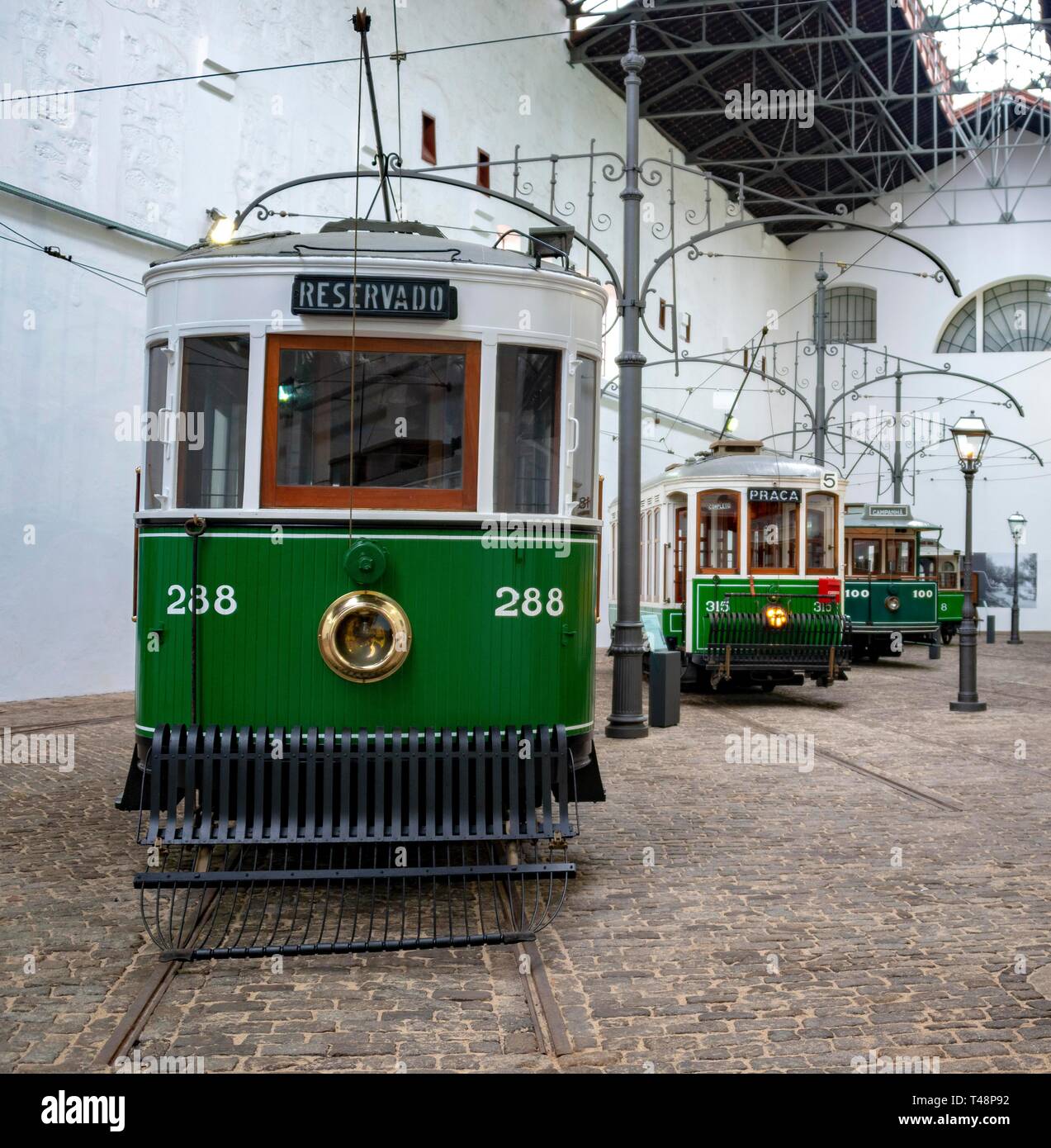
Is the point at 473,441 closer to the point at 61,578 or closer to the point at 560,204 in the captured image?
the point at 61,578

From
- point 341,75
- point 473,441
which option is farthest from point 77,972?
point 341,75

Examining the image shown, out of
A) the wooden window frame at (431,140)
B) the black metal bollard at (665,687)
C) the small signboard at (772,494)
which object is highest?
the wooden window frame at (431,140)

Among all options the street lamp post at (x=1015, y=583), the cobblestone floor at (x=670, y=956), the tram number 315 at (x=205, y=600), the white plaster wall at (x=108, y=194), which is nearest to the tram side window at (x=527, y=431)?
the tram number 315 at (x=205, y=600)

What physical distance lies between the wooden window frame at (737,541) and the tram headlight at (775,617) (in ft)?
2.18

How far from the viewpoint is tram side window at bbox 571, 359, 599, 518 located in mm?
6176

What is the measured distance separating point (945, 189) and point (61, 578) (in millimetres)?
32778

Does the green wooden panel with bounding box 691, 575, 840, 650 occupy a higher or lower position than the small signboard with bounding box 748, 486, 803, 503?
lower

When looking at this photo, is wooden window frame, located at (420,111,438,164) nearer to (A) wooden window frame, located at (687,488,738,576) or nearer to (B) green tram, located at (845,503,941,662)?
(A) wooden window frame, located at (687,488,738,576)

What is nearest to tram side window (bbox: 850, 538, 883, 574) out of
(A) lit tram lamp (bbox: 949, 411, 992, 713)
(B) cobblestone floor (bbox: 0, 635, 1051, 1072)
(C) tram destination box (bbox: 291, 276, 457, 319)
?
(A) lit tram lamp (bbox: 949, 411, 992, 713)

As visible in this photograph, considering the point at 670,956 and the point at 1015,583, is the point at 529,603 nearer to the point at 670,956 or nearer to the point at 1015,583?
the point at 670,956

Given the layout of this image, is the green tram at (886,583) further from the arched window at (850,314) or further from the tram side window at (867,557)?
the arched window at (850,314)

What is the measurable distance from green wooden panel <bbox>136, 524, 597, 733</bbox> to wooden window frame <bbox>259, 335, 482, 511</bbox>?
14 cm

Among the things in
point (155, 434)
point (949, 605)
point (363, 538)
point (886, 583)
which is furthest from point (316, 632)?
point (949, 605)

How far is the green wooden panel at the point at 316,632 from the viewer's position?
5770mm
